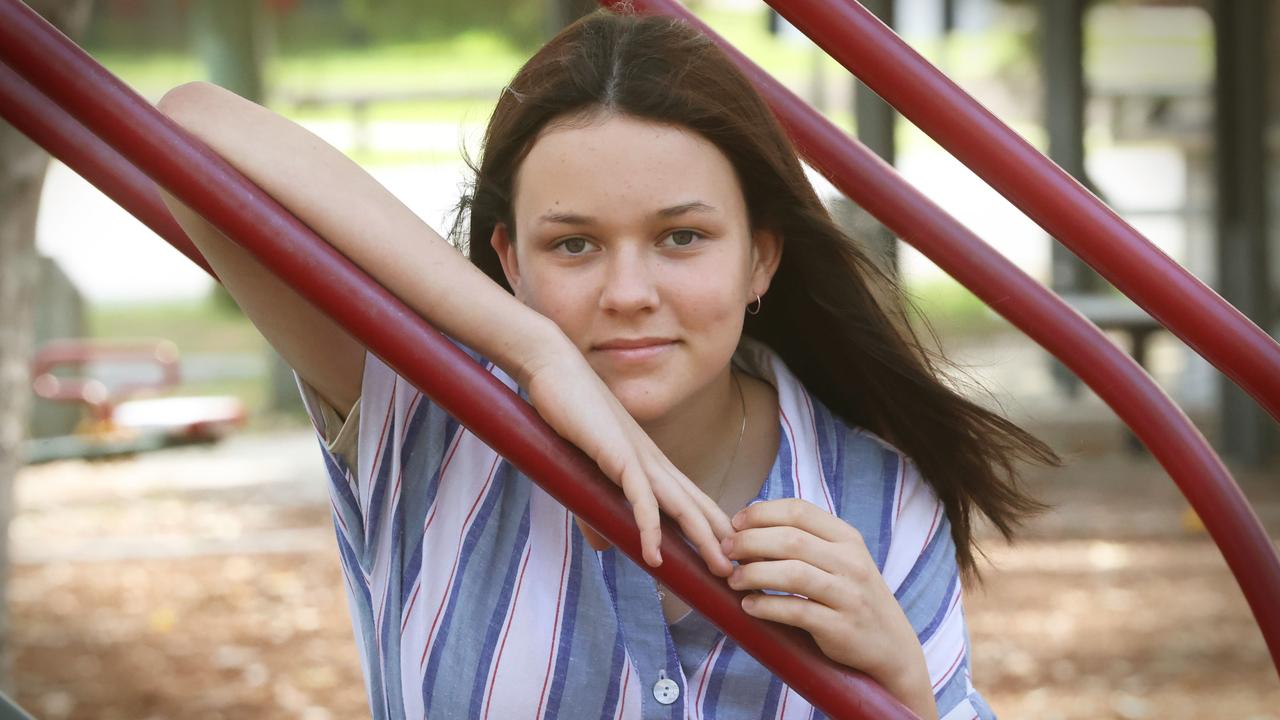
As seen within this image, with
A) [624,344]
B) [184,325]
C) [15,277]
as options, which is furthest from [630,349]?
[184,325]

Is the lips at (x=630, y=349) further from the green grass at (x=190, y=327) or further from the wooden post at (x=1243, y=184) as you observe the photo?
the green grass at (x=190, y=327)

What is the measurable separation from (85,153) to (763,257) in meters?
0.71

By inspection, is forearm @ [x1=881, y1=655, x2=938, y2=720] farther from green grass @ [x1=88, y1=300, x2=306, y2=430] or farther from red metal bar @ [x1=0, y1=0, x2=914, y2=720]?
green grass @ [x1=88, y1=300, x2=306, y2=430]

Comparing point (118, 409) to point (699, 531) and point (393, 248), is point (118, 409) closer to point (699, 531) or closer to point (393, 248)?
point (393, 248)

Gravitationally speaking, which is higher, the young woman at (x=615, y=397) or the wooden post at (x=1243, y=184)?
the wooden post at (x=1243, y=184)

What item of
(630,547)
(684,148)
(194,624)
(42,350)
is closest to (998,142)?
(684,148)

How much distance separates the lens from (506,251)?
159 cm

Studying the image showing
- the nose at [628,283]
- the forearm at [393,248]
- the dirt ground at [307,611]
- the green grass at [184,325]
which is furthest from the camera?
the green grass at [184,325]

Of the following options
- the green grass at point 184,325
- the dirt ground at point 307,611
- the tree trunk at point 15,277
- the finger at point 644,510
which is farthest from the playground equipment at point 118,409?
the finger at point 644,510

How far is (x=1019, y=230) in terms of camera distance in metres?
15.4

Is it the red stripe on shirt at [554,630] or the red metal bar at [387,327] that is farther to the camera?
the red stripe on shirt at [554,630]

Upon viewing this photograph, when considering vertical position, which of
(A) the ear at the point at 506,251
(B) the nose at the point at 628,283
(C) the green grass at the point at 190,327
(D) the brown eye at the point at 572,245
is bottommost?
(B) the nose at the point at 628,283

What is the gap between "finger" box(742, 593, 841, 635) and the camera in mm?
1063

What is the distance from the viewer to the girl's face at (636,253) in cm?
139
